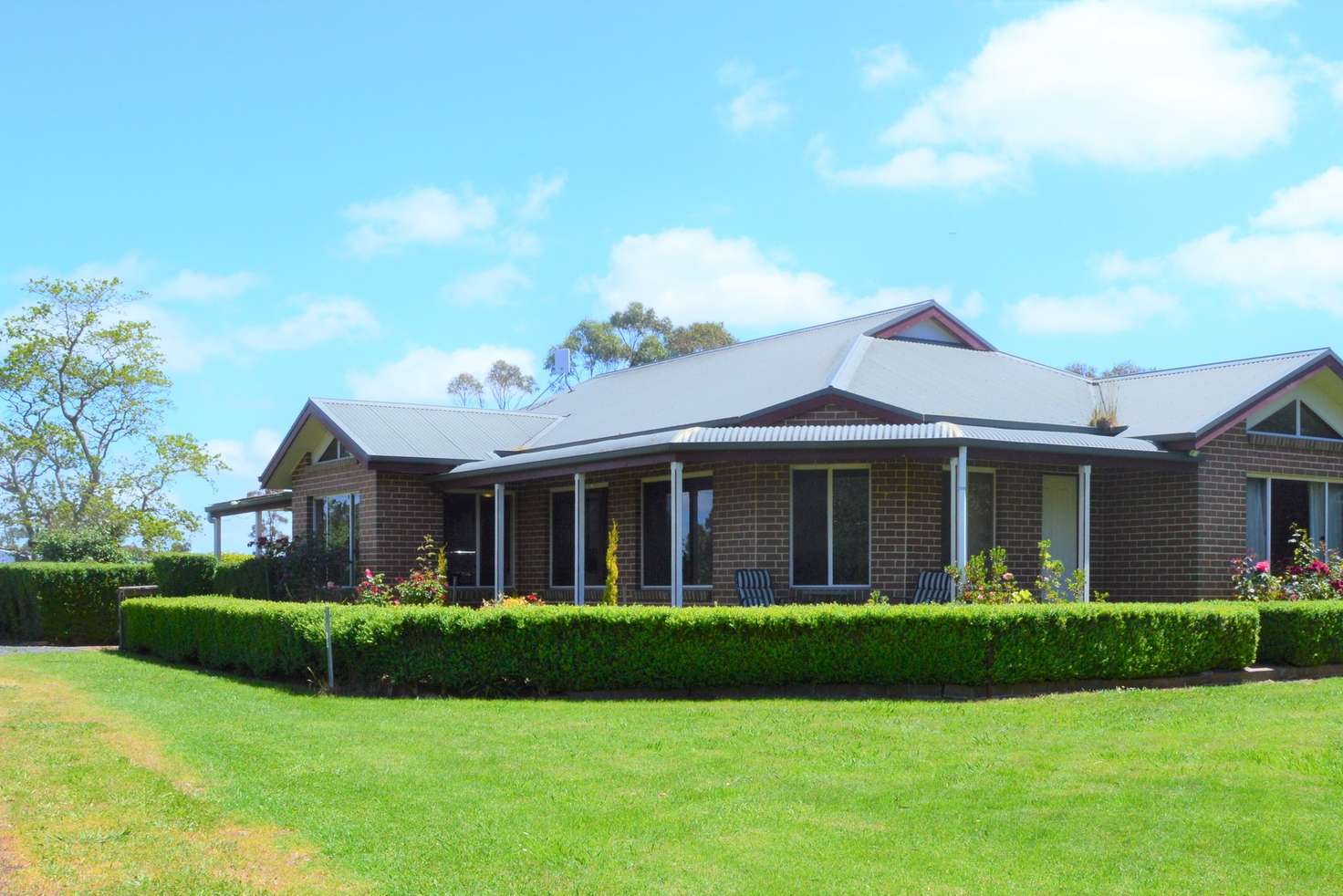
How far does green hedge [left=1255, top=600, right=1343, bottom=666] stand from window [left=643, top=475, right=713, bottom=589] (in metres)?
7.09

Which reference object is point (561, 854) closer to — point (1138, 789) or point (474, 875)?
point (474, 875)

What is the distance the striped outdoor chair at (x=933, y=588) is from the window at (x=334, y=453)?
10575 mm

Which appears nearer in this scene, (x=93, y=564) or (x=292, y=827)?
(x=292, y=827)

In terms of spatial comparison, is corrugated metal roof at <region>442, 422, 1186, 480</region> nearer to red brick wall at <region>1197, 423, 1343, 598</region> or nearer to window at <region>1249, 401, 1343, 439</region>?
red brick wall at <region>1197, 423, 1343, 598</region>

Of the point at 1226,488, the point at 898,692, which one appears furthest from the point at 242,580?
the point at 1226,488

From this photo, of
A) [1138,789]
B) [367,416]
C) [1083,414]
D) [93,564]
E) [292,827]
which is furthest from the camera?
[93,564]

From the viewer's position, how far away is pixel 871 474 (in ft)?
58.4

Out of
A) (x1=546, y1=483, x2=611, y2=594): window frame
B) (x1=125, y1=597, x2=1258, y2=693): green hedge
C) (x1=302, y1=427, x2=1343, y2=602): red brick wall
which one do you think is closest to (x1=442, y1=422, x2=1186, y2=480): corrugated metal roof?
(x1=302, y1=427, x2=1343, y2=602): red brick wall

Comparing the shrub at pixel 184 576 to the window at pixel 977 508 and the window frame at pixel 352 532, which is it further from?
the window at pixel 977 508

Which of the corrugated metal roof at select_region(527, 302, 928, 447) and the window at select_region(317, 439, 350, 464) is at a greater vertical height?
the corrugated metal roof at select_region(527, 302, 928, 447)

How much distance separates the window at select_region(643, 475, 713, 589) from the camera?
19.0 meters

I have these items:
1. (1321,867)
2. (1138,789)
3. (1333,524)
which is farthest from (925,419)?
(1321,867)

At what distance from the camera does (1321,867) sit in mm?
6891

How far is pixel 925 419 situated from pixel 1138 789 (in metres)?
9.28
